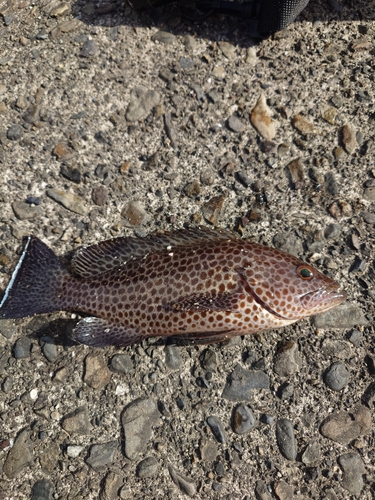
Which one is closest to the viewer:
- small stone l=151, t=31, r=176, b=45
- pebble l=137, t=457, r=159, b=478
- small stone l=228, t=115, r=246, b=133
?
pebble l=137, t=457, r=159, b=478

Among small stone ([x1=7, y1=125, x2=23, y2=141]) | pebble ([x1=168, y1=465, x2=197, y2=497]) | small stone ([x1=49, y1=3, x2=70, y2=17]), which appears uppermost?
small stone ([x1=49, y1=3, x2=70, y2=17])

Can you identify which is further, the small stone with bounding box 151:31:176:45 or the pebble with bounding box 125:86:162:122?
the small stone with bounding box 151:31:176:45

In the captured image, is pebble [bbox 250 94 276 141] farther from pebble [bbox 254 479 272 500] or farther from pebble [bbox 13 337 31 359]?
pebble [bbox 254 479 272 500]

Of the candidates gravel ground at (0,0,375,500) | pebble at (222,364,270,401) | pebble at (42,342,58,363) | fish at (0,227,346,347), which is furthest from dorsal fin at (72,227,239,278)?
pebble at (222,364,270,401)

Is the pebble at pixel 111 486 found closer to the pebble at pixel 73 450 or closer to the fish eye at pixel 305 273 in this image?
the pebble at pixel 73 450

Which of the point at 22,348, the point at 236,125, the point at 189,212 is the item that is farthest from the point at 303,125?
the point at 22,348

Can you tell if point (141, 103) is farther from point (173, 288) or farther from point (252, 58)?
point (173, 288)
